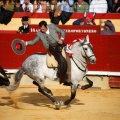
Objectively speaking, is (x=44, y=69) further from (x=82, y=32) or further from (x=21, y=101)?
(x=82, y=32)

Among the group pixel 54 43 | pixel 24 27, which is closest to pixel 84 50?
pixel 54 43

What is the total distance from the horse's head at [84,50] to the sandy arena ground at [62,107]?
1.08m

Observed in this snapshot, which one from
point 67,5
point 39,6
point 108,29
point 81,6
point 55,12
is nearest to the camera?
point 108,29

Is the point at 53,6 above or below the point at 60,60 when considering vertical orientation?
above

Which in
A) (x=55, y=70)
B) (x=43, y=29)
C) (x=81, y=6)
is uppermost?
(x=43, y=29)

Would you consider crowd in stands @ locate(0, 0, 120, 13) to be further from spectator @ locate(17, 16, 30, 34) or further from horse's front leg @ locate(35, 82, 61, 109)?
horse's front leg @ locate(35, 82, 61, 109)

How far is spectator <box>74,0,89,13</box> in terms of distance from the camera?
15.8m

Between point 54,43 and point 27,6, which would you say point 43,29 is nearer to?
Answer: point 54,43

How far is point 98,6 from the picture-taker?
630 inches

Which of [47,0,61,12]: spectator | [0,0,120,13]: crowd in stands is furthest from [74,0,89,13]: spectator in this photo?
[47,0,61,12]: spectator

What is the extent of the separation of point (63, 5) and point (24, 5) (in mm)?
1211

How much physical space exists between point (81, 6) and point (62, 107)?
186 inches

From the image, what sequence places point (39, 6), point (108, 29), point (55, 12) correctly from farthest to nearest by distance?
point (39, 6) → point (55, 12) → point (108, 29)

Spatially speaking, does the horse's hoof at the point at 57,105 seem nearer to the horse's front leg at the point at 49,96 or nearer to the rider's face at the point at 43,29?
the horse's front leg at the point at 49,96
